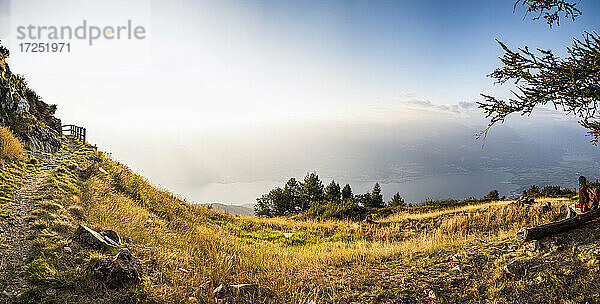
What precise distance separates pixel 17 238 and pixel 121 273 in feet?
10.2

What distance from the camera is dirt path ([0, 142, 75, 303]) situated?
508 cm

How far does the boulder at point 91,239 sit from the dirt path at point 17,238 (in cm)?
90

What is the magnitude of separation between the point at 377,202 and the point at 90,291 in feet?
188

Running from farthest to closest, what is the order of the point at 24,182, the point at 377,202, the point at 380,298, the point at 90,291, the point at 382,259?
1. the point at 377,202
2. the point at 24,182
3. the point at 382,259
4. the point at 380,298
5. the point at 90,291

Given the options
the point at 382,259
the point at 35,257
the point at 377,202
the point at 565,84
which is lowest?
A: the point at 377,202

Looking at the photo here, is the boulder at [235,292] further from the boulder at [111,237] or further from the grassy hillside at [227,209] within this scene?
the grassy hillside at [227,209]

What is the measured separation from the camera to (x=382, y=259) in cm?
865

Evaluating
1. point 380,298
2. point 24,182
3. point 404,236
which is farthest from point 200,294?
point 404,236

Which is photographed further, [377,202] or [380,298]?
[377,202]

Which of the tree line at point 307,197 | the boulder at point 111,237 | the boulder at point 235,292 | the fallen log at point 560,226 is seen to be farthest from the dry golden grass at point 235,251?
the tree line at point 307,197

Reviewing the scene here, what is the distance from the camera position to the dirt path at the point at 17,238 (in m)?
5.08

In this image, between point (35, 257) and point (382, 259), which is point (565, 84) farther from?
point (35, 257)

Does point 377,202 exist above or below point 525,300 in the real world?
below

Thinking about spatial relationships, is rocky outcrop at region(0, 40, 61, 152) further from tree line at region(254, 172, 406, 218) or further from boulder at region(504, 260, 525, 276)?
tree line at region(254, 172, 406, 218)
